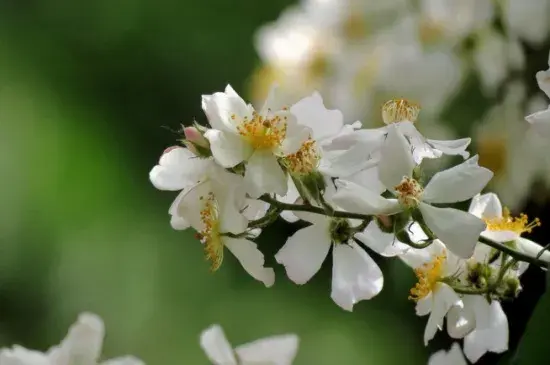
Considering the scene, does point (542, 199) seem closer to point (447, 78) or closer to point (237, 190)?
point (447, 78)

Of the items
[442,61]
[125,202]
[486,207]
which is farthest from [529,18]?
[125,202]

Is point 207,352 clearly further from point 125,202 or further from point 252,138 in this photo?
point 125,202

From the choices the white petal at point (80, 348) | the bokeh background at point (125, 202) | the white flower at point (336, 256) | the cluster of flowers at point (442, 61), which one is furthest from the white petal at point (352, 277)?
the bokeh background at point (125, 202)

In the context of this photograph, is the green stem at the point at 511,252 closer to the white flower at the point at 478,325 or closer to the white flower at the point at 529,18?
the white flower at the point at 478,325

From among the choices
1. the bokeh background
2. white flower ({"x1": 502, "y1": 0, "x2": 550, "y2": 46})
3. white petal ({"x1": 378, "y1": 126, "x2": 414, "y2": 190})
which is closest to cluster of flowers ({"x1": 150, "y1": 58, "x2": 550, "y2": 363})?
white petal ({"x1": 378, "y1": 126, "x2": 414, "y2": 190})

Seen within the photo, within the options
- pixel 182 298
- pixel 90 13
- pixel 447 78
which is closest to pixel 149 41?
pixel 90 13
